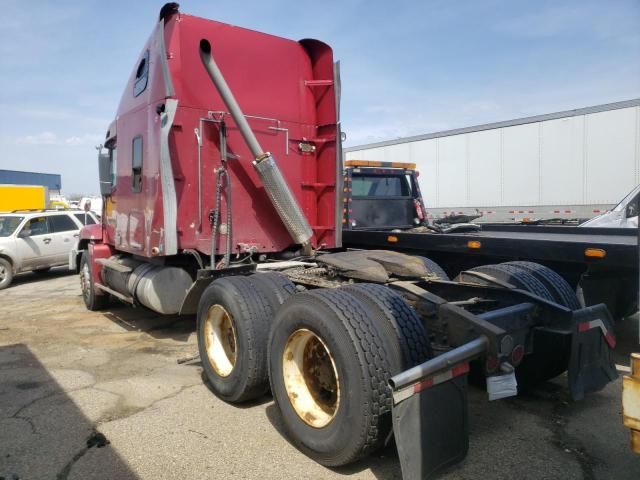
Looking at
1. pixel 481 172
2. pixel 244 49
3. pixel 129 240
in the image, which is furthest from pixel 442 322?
pixel 481 172

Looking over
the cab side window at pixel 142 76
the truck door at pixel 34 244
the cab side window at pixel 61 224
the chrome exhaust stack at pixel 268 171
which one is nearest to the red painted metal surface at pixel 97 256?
the cab side window at pixel 142 76

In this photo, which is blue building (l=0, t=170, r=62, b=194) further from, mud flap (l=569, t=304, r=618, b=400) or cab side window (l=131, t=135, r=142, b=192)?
mud flap (l=569, t=304, r=618, b=400)

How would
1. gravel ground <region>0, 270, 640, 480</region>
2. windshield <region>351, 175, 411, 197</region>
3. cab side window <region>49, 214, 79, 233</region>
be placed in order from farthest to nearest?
cab side window <region>49, 214, 79, 233</region>, windshield <region>351, 175, 411, 197</region>, gravel ground <region>0, 270, 640, 480</region>

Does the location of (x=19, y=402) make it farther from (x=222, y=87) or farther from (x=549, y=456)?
(x=549, y=456)

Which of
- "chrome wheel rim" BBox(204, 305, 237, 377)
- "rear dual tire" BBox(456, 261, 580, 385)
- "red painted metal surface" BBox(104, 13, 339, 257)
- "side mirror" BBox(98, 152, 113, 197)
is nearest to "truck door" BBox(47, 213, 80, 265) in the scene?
"side mirror" BBox(98, 152, 113, 197)

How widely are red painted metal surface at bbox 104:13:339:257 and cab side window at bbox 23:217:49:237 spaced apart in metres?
7.89

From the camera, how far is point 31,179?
190ft

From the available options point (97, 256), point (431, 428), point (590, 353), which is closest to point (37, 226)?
point (97, 256)

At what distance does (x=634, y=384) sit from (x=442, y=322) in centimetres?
116

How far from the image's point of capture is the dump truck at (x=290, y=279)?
8.38 ft

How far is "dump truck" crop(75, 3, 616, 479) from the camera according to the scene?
2555 mm

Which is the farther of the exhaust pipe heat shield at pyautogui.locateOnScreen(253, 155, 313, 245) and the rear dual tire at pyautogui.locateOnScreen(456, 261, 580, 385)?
the exhaust pipe heat shield at pyautogui.locateOnScreen(253, 155, 313, 245)

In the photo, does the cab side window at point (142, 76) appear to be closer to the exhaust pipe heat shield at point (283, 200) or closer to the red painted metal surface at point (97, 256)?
the exhaust pipe heat shield at point (283, 200)

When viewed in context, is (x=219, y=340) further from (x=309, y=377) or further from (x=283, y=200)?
(x=283, y=200)
